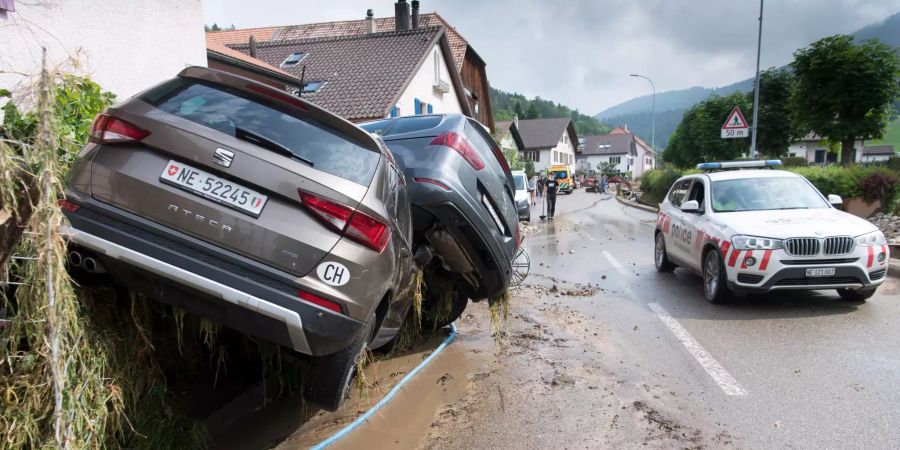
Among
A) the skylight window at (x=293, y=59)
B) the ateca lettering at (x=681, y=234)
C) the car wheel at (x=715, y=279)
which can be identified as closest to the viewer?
the car wheel at (x=715, y=279)

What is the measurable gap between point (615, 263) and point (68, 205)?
9.71m

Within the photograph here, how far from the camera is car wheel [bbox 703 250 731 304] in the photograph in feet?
23.2

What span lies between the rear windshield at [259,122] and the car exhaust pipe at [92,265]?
2.61ft

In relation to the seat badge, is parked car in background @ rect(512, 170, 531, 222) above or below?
below

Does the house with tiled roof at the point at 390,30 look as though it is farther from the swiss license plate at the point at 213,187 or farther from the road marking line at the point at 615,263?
the swiss license plate at the point at 213,187

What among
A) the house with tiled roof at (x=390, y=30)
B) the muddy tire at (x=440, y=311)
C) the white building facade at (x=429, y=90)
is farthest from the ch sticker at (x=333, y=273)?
the house with tiled roof at (x=390, y=30)

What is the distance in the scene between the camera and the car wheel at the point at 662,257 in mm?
9688

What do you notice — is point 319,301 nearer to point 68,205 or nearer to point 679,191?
point 68,205

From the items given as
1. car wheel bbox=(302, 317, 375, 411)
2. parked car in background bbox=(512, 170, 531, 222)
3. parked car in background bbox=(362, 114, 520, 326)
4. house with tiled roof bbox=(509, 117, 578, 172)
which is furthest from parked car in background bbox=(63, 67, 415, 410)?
house with tiled roof bbox=(509, 117, 578, 172)

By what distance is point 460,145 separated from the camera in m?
5.01

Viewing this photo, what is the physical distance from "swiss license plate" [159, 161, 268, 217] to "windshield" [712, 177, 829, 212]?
6.80 m

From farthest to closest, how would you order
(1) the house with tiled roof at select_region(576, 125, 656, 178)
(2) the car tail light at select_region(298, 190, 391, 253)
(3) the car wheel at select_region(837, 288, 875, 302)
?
(1) the house with tiled roof at select_region(576, 125, 656, 178), (3) the car wheel at select_region(837, 288, 875, 302), (2) the car tail light at select_region(298, 190, 391, 253)

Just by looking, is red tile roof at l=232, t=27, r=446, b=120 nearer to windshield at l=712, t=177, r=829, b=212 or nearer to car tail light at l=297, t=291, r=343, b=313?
windshield at l=712, t=177, r=829, b=212

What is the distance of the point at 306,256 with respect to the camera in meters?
2.84
